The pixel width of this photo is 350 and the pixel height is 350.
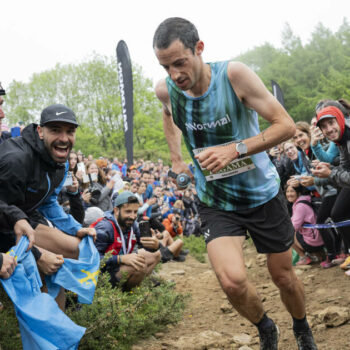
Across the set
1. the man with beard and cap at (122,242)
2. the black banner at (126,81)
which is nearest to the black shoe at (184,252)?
the black banner at (126,81)

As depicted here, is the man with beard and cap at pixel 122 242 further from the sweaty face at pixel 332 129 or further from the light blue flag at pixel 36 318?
the sweaty face at pixel 332 129

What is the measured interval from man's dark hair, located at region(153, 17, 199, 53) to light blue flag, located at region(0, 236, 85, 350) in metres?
1.71

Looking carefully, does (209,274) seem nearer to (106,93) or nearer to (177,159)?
(177,159)

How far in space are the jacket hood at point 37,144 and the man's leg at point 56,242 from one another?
56 cm

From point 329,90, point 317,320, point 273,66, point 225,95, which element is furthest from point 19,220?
point 273,66

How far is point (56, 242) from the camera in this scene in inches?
137

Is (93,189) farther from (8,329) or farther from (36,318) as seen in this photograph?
(36,318)

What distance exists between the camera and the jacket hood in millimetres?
3275

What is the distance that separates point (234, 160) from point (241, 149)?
29 centimetres

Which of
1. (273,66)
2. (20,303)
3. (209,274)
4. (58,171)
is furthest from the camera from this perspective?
(273,66)

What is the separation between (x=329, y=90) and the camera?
32.2m

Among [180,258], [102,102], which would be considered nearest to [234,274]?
[180,258]

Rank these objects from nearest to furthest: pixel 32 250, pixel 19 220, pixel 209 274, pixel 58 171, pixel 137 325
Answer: pixel 19 220, pixel 32 250, pixel 58 171, pixel 137 325, pixel 209 274

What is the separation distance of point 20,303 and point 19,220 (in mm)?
559
